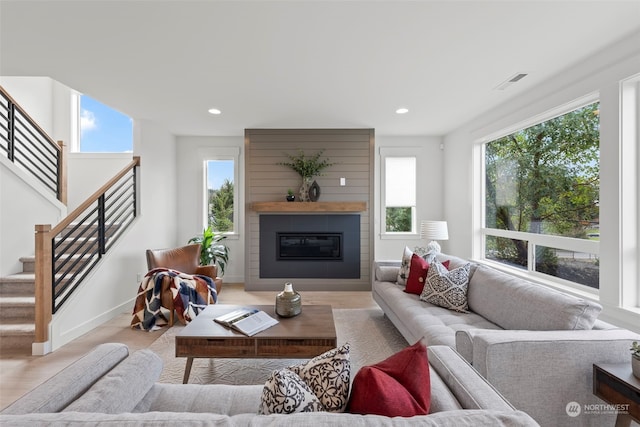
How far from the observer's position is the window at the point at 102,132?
16.4 feet

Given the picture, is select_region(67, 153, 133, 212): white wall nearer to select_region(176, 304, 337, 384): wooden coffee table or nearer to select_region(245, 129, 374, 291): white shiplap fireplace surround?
select_region(245, 129, 374, 291): white shiplap fireplace surround

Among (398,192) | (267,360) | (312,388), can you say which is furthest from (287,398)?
(398,192)

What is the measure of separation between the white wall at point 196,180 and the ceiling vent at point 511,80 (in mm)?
3916

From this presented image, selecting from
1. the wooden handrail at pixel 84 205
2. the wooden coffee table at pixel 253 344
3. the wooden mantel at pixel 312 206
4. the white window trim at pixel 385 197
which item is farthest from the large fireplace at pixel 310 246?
the wooden coffee table at pixel 253 344

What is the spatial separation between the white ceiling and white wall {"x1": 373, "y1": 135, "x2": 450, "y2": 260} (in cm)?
160

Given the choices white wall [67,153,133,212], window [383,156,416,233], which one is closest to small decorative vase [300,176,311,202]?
window [383,156,416,233]

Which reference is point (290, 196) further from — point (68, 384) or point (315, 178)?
point (68, 384)

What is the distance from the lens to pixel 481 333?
5.28 feet

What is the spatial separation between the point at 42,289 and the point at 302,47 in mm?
3122

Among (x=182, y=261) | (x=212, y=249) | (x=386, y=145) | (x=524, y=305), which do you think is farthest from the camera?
(x=386, y=145)

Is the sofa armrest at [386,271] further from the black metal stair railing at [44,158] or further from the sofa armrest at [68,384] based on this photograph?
the black metal stair railing at [44,158]

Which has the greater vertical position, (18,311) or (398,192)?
(398,192)

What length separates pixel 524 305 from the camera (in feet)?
6.49

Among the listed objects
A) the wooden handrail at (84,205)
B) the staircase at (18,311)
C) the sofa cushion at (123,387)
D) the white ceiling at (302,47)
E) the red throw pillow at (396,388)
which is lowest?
the staircase at (18,311)
